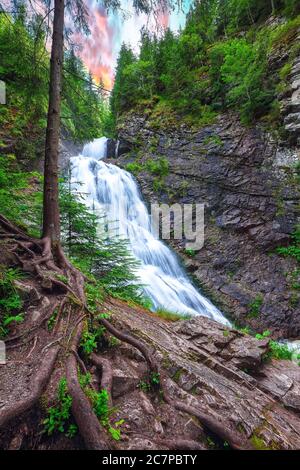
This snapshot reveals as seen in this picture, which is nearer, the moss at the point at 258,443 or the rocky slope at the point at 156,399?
the rocky slope at the point at 156,399

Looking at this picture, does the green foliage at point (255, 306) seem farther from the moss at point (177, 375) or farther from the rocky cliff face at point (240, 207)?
the moss at point (177, 375)

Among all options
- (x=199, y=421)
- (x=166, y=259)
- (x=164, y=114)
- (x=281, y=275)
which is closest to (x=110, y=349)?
(x=199, y=421)

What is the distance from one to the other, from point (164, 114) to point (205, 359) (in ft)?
55.6

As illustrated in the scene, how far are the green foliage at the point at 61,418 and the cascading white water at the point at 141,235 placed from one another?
6.75 meters

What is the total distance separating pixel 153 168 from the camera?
48.6ft

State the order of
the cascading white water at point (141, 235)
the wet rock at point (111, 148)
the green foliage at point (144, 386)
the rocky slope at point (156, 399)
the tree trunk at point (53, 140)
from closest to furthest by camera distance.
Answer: the rocky slope at point (156, 399) < the green foliage at point (144, 386) < the tree trunk at point (53, 140) < the cascading white water at point (141, 235) < the wet rock at point (111, 148)

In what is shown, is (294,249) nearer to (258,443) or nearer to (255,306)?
(255,306)

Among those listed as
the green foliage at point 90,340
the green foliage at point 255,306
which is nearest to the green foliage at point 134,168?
the green foliage at point 255,306

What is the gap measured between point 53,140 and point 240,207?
1006 centimetres

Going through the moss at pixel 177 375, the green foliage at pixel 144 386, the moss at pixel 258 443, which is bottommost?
the moss at pixel 258 443

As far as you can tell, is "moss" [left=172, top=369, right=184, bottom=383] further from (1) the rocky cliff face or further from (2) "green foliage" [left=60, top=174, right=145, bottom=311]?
(1) the rocky cliff face

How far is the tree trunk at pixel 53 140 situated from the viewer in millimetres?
4723

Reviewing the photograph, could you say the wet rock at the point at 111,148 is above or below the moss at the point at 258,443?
above

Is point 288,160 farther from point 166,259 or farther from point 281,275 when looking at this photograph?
point 166,259
